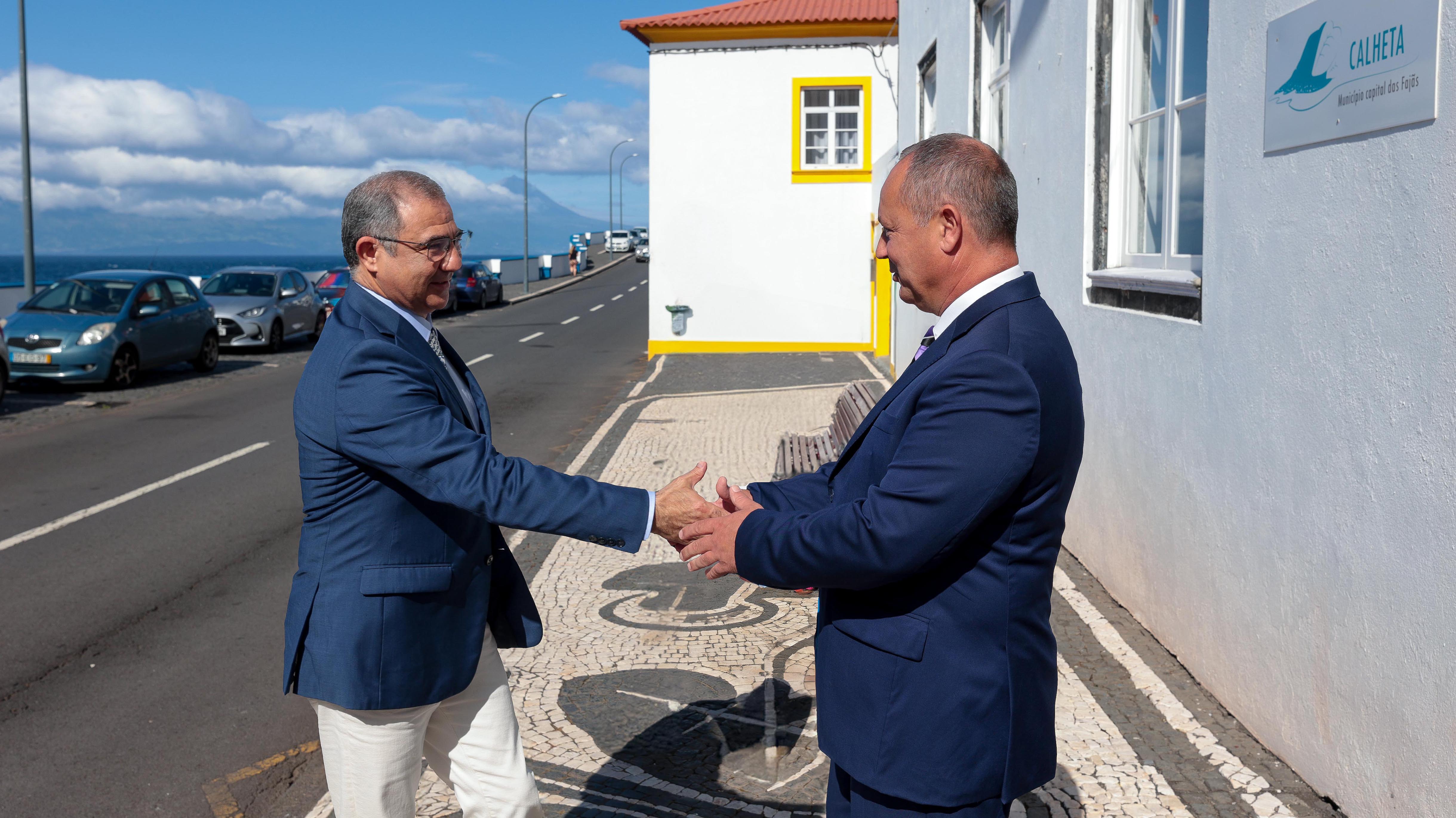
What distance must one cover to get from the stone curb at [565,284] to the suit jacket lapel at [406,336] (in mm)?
33932

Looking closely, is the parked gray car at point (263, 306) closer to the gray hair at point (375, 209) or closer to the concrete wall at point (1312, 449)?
the concrete wall at point (1312, 449)

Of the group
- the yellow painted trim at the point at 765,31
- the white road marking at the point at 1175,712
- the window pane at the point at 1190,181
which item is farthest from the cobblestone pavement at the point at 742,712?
the yellow painted trim at the point at 765,31

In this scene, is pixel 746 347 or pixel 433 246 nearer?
pixel 433 246

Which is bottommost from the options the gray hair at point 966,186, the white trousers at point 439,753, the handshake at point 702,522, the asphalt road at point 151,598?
the asphalt road at point 151,598

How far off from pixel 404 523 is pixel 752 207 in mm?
19495

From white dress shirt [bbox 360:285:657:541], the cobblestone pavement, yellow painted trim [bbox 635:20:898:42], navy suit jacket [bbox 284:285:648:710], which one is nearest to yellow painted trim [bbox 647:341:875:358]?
yellow painted trim [bbox 635:20:898:42]

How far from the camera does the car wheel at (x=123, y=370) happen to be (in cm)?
1595

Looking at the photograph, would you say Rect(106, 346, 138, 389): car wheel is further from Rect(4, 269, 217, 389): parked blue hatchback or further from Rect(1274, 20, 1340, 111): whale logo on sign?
Rect(1274, 20, 1340, 111): whale logo on sign

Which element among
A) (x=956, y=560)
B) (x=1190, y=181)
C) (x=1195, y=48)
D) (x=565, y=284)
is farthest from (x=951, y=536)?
(x=565, y=284)

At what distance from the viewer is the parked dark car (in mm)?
33344

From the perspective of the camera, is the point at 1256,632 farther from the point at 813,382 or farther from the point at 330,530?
the point at 813,382

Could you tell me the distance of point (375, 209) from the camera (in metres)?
2.76

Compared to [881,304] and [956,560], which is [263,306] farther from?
[956,560]

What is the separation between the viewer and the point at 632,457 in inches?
411
